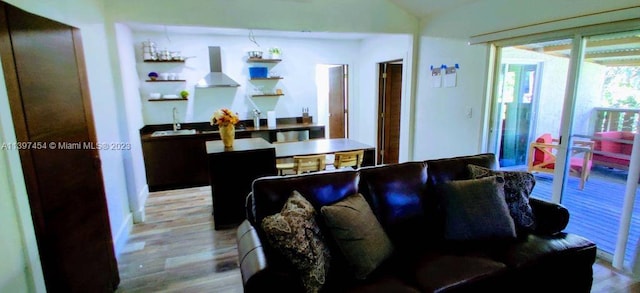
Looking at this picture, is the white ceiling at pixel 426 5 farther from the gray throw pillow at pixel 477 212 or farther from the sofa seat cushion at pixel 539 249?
the sofa seat cushion at pixel 539 249

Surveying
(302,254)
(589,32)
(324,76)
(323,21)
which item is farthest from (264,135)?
(589,32)

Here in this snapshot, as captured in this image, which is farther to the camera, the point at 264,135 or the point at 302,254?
the point at 264,135

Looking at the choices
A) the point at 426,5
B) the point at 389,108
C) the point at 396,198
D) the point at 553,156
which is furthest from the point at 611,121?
the point at 389,108

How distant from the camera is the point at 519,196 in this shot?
217 centimetres

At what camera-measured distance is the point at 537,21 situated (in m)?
2.79

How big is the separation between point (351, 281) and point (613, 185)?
8.51 feet

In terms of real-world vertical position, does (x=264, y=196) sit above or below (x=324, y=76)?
below

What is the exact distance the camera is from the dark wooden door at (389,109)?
5.53 meters

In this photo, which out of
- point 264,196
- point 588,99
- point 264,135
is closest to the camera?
point 264,196

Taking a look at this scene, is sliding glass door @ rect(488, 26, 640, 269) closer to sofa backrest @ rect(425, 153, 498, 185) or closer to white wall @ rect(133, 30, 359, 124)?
sofa backrest @ rect(425, 153, 498, 185)

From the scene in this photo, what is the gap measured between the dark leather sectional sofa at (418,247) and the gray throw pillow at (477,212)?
6 cm

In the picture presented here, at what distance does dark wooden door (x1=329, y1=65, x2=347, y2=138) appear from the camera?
20.5 feet

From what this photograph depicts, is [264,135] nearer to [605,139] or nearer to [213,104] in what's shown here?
[213,104]

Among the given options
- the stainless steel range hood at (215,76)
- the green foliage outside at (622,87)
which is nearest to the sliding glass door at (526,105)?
the green foliage outside at (622,87)
